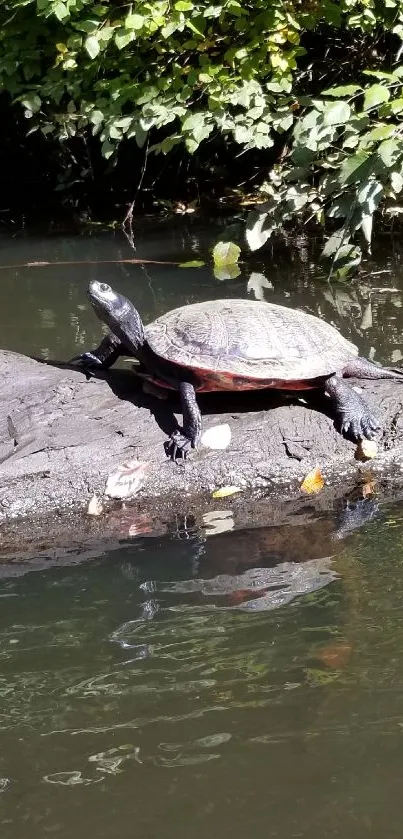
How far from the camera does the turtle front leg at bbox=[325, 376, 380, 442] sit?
3996 millimetres

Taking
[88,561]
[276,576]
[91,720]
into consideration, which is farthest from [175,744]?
[88,561]

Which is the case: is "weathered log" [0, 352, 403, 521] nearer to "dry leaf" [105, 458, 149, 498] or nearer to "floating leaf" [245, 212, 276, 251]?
"dry leaf" [105, 458, 149, 498]

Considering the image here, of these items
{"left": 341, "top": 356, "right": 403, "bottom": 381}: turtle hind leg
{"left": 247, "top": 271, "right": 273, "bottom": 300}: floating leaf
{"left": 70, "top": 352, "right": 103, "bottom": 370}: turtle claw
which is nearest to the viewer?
{"left": 341, "top": 356, "right": 403, "bottom": 381}: turtle hind leg

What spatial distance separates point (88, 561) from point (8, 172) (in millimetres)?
9748

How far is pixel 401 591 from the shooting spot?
308 centimetres

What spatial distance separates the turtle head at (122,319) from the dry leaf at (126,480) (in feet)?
2.05

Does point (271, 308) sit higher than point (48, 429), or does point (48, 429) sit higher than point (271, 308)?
point (271, 308)

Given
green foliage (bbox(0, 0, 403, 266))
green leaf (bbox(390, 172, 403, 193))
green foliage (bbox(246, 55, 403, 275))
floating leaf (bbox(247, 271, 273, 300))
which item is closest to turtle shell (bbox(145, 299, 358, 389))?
green foliage (bbox(246, 55, 403, 275))

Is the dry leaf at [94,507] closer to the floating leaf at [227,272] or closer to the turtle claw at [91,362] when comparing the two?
the turtle claw at [91,362]

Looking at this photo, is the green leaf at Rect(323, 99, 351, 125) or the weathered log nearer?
the weathered log

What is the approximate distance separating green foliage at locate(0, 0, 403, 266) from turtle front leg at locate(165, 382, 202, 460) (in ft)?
7.04

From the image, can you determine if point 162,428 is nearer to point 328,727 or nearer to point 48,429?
point 48,429

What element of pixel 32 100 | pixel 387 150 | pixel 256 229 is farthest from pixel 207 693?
pixel 32 100

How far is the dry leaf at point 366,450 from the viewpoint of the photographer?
13.2ft
